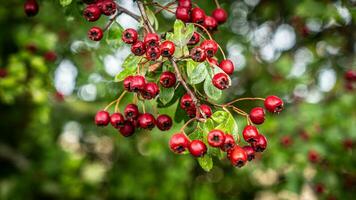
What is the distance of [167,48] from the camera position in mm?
1563

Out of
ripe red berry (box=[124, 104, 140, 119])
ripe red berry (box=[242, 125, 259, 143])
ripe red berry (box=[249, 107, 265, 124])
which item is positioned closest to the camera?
ripe red berry (box=[242, 125, 259, 143])

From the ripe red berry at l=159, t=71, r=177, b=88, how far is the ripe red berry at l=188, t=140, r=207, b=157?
25cm

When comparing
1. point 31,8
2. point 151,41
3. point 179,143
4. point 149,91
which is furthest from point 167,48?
point 31,8

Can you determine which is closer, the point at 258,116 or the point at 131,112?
the point at 258,116

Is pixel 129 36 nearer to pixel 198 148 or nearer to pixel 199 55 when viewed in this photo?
pixel 199 55

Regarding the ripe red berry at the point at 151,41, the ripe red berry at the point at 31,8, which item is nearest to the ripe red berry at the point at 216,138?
the ripe red berry at the point at 151,41

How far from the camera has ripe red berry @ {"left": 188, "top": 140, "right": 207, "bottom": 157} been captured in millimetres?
1567

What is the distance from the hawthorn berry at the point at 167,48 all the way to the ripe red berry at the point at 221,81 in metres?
0.18

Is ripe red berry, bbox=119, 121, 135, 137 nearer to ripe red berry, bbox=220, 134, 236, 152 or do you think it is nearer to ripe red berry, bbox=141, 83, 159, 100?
ripe red berry, bbox=141, 83, 159, 100

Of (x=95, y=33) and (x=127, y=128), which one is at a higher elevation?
(x=95, y=33)

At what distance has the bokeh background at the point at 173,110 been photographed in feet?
13.2

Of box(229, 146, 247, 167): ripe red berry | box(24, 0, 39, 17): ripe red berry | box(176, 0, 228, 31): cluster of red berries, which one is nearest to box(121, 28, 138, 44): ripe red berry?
box(176, 0, 228, 31): cluster of red berries

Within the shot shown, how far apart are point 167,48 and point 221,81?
0.22 m

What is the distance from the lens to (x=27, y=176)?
6.72 meters
